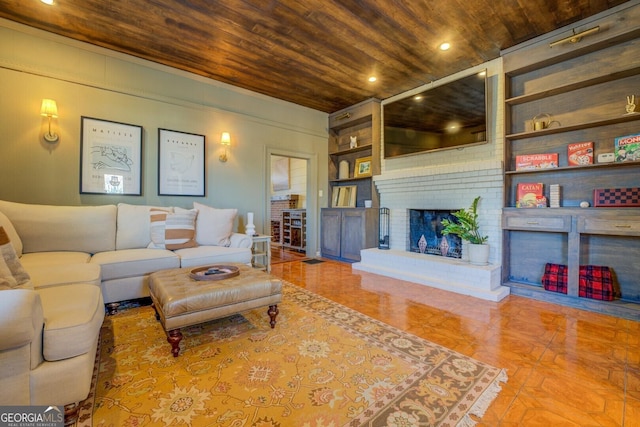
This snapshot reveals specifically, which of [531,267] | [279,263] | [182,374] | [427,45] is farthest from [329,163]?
[182,374]

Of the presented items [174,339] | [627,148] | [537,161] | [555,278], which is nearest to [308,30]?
[537,161]

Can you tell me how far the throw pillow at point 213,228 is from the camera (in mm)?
3293

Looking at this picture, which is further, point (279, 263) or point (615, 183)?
point (279, 263)

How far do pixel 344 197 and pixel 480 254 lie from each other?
2.64 meters

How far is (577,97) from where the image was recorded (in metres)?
2.87

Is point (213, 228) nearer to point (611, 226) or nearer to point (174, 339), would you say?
point (174, 339)

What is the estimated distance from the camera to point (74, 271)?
1.99m

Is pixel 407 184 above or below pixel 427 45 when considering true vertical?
below

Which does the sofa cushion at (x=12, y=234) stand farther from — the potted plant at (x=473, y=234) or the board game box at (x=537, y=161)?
the board game box at (x=537, y=161)

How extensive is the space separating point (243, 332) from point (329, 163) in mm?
3949

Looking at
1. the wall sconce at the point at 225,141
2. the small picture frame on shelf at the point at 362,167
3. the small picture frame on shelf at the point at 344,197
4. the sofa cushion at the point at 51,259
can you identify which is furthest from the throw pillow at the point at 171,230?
the small picture frame on shelf at the point at 362,167

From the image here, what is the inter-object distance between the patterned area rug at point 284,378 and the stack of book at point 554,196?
2230 millimetres

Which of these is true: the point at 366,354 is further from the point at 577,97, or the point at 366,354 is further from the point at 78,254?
the point at 577,97

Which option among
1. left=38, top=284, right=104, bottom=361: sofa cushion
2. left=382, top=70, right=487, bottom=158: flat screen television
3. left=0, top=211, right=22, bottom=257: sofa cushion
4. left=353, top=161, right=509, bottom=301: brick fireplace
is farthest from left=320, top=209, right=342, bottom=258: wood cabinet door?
left=0, top=211, right=22, bottom=257: sofa cushion
